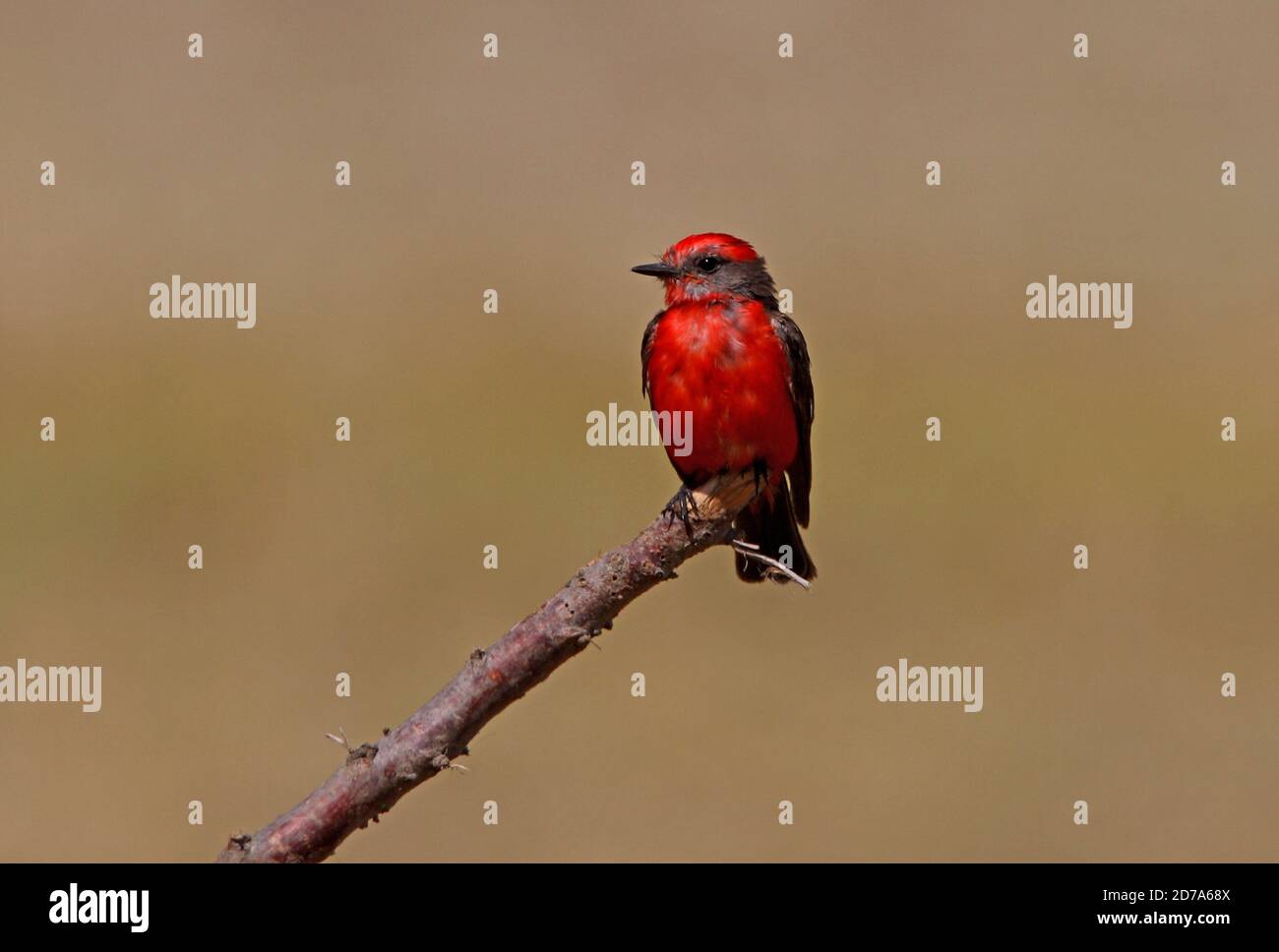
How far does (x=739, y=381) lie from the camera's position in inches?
380

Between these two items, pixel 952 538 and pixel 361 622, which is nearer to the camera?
pixel 361 622

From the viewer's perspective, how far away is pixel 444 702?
6.69 meters

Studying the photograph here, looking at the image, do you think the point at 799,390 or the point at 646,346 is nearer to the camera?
the point at 799,390

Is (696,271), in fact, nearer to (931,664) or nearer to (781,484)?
(781,484)

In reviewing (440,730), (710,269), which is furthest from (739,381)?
(440,730)

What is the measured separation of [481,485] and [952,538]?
6288 mm

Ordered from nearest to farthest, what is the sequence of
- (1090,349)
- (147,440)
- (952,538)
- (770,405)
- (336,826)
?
(336,826), (770,405), (952,538), (147,440), (1090,349)

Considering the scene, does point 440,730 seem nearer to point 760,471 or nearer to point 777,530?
point 760,471

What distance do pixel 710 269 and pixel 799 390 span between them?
0.88 meters

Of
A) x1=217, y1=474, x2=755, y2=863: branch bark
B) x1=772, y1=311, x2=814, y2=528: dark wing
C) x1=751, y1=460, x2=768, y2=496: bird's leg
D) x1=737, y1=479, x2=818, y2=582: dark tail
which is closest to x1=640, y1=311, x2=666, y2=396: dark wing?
x1=772, y1=311, x2=814, y2=528: dark wing

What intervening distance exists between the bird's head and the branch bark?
11.4 ft

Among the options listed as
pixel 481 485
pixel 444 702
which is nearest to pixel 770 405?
pixel 444 702

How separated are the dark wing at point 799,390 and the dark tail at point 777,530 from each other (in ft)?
0.30

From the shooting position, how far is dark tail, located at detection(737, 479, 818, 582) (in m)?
10.4
